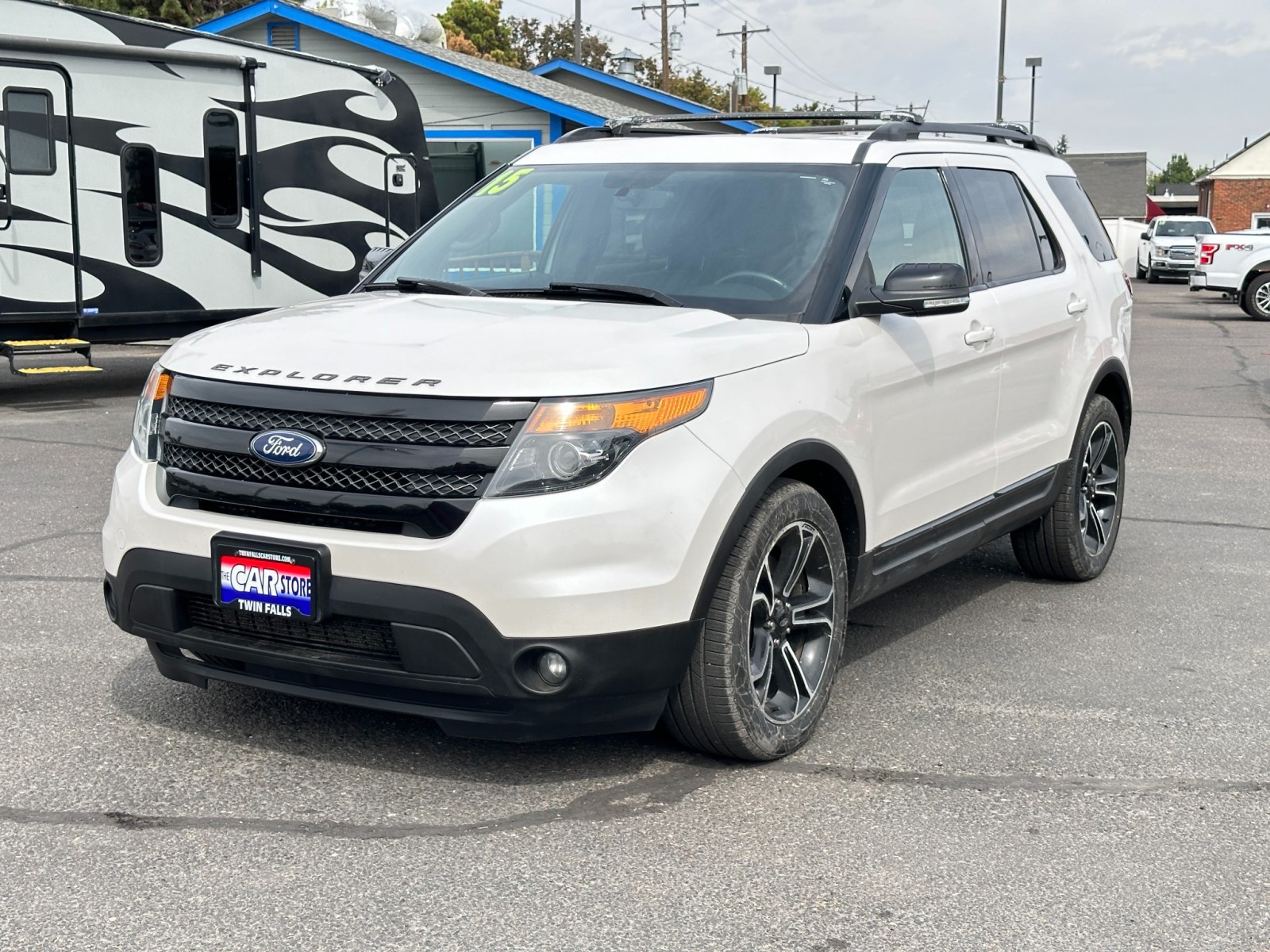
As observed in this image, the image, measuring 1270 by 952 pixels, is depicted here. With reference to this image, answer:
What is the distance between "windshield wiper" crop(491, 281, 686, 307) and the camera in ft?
16.0

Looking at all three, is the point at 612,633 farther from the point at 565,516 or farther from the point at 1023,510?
the point at 1023,510

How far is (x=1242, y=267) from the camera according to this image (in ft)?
93.0

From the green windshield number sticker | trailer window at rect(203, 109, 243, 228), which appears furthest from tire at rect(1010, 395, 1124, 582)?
trailer window at rect(203, 109, 243, 228)

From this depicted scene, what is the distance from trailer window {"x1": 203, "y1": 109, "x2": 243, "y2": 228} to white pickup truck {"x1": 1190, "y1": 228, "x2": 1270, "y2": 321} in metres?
20.4

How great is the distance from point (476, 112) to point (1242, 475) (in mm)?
17788

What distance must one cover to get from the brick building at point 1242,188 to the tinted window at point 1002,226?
2668 inches

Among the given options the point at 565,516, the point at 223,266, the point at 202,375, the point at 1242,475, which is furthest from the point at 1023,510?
the point at 223,266

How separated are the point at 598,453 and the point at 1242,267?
27252 mm

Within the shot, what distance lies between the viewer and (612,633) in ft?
13.0

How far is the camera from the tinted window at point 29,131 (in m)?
12.8

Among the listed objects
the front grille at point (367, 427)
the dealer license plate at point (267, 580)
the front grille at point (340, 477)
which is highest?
the front grille at point (367, 427)

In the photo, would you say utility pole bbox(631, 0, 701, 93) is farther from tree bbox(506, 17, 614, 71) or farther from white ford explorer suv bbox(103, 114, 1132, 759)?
white ford explorer suv bbox(103, 114, 1132, 759)

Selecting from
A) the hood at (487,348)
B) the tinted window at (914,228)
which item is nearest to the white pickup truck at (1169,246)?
the tinted window at (914,228)

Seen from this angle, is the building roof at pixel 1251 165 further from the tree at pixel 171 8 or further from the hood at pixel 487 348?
the hood at pixel 487 348
